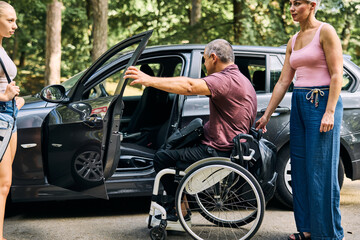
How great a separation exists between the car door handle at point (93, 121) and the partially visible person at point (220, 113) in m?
0.56

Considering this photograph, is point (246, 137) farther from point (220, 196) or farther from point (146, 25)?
point (146, 25)

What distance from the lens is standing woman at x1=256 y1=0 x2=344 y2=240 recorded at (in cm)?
331

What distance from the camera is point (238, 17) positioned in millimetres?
11586

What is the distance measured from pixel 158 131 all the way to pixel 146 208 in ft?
3.01

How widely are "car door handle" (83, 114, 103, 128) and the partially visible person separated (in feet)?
1.82

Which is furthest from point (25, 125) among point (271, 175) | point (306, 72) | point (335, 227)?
point (335, 227)

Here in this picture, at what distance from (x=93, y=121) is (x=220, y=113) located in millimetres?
985

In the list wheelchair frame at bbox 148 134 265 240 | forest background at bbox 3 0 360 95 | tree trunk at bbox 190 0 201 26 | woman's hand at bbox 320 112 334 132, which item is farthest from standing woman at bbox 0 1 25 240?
tree trunk at bbox 190 0 201 26

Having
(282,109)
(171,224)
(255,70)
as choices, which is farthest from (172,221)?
(255,70)

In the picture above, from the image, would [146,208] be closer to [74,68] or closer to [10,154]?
[10,154]

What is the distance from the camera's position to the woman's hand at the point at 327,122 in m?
3.32

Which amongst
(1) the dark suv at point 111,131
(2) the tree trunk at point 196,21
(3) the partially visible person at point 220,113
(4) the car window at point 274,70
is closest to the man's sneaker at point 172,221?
(3) the partially visible person at point 220,113

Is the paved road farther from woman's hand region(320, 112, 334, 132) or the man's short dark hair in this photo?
the man's short dark hair

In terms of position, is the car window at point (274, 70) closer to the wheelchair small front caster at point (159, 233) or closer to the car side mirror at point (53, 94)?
the wheelchair small front caster at point (159, 233)
